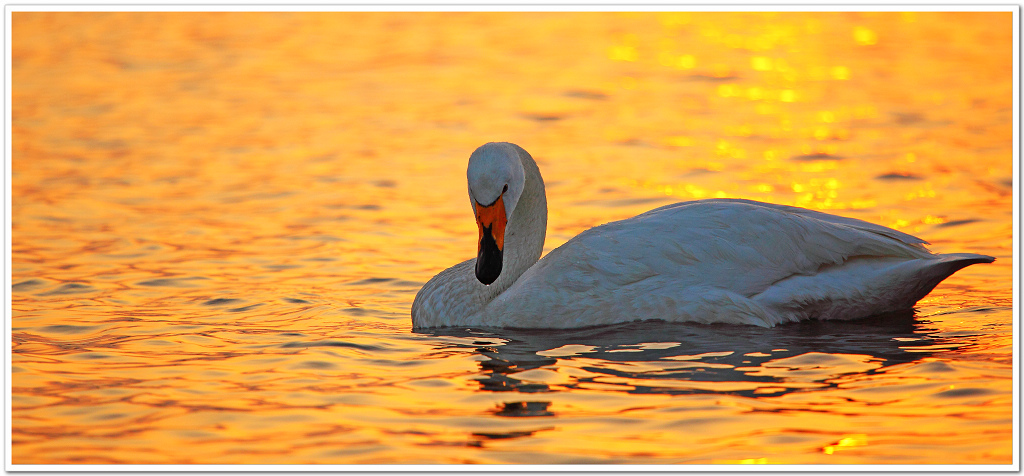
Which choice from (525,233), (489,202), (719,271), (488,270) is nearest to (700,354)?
(719,271)

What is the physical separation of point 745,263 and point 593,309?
Result: 3.26 ft

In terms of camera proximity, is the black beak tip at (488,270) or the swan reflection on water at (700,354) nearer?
the swan reflection on water at (700,354)

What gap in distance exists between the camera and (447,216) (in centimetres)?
1205

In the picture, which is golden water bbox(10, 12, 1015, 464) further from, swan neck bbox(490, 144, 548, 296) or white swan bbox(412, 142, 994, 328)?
swan neck bbox(490, 144, 548, 296)

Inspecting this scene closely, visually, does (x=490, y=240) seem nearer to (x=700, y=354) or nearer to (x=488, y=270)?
(x=488, y=270)

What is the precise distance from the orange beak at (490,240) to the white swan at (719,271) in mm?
145

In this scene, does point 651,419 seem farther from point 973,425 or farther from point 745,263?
point 745,263

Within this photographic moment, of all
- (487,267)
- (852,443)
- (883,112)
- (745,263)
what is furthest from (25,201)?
(883,112)

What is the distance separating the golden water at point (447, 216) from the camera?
6.12 meters

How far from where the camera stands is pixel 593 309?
800 centimetres

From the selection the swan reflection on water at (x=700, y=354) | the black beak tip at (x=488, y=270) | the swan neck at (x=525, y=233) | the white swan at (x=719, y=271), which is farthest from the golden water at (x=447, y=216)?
the swan neck at (x=525, y=233)

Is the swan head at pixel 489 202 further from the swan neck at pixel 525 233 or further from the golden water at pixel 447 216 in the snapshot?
the swan neck at pixel 525 233

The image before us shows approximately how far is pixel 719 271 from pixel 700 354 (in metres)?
0.82

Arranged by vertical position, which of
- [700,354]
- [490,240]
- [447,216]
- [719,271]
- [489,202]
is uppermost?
[447,216]
